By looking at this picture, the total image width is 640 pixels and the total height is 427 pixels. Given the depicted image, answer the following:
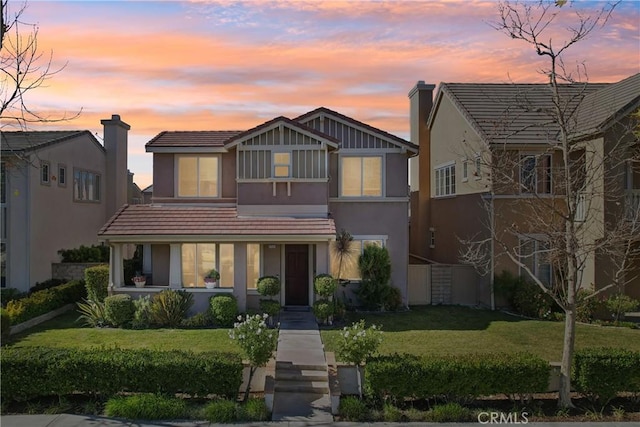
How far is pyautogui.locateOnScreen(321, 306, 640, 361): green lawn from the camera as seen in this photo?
1552cm

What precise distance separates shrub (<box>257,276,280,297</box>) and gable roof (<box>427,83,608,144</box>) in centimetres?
945

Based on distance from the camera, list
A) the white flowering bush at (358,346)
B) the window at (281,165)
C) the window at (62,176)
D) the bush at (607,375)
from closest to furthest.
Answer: the bush at (607,375) → the white flowering bush at (358,346) → the window at (281,165) → the window at (62,176)

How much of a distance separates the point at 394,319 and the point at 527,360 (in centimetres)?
837

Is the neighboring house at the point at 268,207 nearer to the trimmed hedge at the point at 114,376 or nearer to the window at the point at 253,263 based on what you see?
the window at the point at 253,263

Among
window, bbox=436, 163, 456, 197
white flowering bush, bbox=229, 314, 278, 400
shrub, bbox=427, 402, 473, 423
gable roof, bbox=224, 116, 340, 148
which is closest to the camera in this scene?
shrub, bbox=427, 402, 473, 423

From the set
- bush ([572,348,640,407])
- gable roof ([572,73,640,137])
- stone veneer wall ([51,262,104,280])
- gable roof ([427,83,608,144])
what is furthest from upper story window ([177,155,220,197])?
bush ([572,348,640,407])

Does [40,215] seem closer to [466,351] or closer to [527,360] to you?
[466,351]

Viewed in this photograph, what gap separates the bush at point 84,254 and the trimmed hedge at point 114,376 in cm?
1409

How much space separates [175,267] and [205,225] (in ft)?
5.99

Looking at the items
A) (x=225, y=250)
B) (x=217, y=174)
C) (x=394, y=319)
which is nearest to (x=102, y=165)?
(x=217, y=174)

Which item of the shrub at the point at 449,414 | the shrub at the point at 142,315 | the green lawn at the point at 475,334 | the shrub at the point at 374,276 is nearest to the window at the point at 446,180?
the shrub at the point at 374,276

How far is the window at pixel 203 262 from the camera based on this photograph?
19.9 m

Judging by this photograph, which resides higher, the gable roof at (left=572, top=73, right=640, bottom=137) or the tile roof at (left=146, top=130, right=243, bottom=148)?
the gable roof at (left=572, top=73, right=640, bottom=137)

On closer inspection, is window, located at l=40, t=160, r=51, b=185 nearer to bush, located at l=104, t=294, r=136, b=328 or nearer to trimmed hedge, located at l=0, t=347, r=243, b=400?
bush, located at l=104, t=294, r=136, b=328
